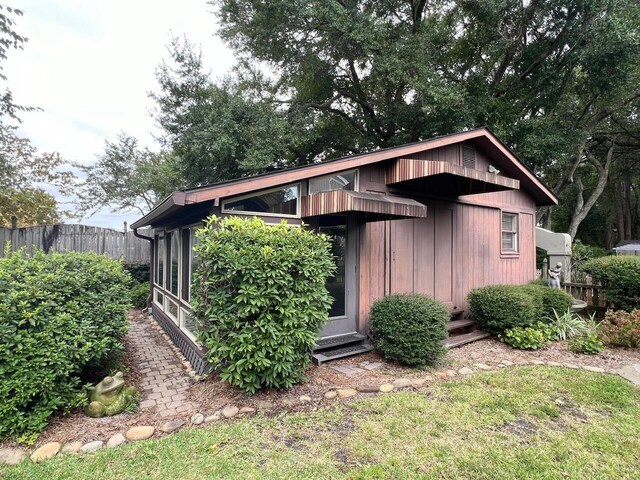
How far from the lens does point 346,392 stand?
13.1 ft

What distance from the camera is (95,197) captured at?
19109 millimetres

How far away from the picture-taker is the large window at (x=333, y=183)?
17.1 ft

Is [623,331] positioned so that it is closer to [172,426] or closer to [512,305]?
[512,305]

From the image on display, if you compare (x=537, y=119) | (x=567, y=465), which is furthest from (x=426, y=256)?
(x=537, y=119)

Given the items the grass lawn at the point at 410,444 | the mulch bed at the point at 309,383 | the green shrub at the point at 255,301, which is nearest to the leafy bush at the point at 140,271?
the mulch bed at the point at 309,383

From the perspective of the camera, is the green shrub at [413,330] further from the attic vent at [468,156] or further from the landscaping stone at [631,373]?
the attic vent at [468,156]

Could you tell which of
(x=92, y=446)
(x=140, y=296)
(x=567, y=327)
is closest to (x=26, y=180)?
(x=140, y=296)

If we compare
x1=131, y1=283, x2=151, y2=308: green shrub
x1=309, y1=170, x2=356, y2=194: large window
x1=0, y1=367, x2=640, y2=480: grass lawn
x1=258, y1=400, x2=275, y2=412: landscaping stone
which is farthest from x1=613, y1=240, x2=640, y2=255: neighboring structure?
x1=131, y1=283, x2=151, y2=308: green shrub

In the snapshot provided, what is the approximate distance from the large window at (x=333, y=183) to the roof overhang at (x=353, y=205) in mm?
289

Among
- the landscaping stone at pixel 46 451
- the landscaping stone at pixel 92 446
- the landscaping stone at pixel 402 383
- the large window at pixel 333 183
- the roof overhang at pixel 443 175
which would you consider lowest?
the landscaping stone at pixel 92 446

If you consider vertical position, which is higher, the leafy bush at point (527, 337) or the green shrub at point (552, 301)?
the green shrub at point (552, 301)

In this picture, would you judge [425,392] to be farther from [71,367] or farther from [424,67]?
[424,67]

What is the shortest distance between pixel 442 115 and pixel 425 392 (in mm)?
10610

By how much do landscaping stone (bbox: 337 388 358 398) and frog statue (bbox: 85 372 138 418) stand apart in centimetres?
237
